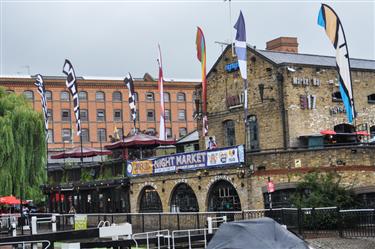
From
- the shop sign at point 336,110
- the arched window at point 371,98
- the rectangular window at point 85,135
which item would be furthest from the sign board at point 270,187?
the rectangular window at point 85,135

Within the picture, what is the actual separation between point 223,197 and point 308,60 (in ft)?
36.3

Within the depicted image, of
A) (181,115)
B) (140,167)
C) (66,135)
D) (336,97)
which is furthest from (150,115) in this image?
(336,97)

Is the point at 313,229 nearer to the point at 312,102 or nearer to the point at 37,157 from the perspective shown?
the point at 312,102

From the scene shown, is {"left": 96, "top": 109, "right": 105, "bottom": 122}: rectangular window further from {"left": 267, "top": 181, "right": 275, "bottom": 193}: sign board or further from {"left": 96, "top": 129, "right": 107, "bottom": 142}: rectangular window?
{"left": 267, "top": 181, "right": 275, "bottom": 193}: sign board

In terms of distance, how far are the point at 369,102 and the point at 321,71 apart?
162 inches

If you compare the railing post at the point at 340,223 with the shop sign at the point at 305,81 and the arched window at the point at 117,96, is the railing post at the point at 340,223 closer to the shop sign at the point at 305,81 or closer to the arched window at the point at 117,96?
the shop sign at the point at 305,81

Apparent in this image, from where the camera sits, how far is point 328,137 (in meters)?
35.3

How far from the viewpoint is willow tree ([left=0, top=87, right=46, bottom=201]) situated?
41094mm

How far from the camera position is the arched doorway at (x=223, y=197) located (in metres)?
32.6

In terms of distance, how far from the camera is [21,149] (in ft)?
137

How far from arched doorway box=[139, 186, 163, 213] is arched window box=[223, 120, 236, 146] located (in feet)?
17.2

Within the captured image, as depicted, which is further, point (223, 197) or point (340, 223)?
point (223, 197)

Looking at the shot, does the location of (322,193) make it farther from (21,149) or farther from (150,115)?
(150,115)

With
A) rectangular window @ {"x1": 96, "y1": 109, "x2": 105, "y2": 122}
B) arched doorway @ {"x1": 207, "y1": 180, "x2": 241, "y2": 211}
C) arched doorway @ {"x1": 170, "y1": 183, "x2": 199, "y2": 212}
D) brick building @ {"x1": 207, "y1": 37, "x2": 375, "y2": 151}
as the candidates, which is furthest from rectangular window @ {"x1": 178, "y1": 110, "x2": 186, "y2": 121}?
arched doorway @ {"x1": 207, "y1": 180, "x2": 241, "y2": 211}
